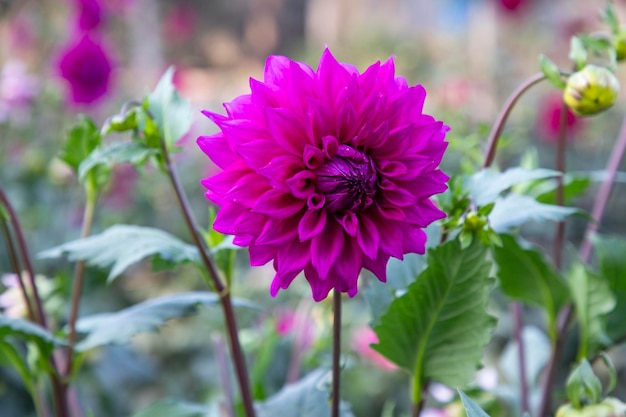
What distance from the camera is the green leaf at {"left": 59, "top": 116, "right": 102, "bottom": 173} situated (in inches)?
29.0

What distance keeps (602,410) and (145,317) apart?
380 millimetres

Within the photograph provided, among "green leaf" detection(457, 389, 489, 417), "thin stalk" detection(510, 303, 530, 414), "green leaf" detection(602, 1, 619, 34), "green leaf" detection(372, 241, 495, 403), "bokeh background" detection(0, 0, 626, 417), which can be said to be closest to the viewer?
"green leaf" detection(457, 389, 489, 417)

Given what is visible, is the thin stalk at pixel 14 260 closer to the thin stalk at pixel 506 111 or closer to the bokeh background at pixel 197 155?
→ the bokeh background at pixel 197 155

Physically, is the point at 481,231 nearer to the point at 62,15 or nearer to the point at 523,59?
the point at 62,15

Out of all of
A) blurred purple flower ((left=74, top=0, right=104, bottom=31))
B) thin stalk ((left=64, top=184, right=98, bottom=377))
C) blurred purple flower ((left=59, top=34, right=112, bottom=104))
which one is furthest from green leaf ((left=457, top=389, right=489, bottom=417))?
blurred purple flower ((left=74, top=0, right=104, bottom=31))

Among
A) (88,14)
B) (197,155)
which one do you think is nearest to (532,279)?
(88,14)

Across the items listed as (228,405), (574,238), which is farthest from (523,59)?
(228,405)

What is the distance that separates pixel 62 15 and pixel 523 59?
206 centimetres

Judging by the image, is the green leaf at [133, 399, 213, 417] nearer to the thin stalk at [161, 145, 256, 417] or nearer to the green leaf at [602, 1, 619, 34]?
the thin stalk at [161, 145, 256, 417]

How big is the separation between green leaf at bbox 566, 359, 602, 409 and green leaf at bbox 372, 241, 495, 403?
0.08m

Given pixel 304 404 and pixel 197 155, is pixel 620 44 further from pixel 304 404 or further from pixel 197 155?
pixel 197 155

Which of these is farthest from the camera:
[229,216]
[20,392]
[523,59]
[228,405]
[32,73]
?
[523,59]

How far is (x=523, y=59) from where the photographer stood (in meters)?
3.55

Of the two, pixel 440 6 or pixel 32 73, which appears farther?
pixel 440 6
